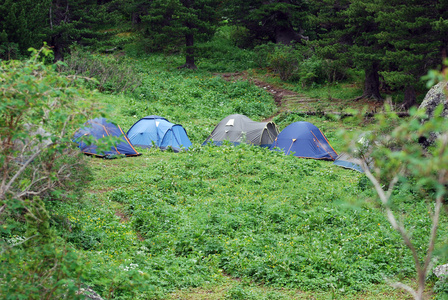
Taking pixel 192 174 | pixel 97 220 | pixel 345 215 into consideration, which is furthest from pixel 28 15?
pixel 345 215

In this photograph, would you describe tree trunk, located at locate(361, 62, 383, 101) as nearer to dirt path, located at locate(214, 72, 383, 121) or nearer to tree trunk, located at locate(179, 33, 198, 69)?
dirt path, located at locate(214, 72, 383, 121)

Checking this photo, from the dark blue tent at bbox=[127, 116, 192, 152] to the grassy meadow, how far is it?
0.64m

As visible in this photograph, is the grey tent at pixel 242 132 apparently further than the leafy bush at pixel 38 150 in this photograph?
Yes

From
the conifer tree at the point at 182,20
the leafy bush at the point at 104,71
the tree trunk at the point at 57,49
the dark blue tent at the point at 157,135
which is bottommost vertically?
the dark blue tent at the point at 157,135

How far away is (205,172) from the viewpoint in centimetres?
1370

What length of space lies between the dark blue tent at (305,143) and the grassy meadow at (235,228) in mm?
1112

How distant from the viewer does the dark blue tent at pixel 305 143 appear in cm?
1703

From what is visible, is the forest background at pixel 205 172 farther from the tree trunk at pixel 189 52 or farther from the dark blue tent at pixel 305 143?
the dark blue tent at pixel 305 143

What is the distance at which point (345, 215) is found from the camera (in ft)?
33.8

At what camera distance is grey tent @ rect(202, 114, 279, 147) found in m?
17.7

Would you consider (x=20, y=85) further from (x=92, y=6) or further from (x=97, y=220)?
(x=92, y=6)

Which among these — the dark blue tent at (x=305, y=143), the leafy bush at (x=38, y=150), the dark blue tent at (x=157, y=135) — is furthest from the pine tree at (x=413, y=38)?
the leafy bush at (x=38, y=150)

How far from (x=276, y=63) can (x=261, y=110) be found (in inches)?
240

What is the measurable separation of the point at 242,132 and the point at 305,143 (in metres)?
2.58
